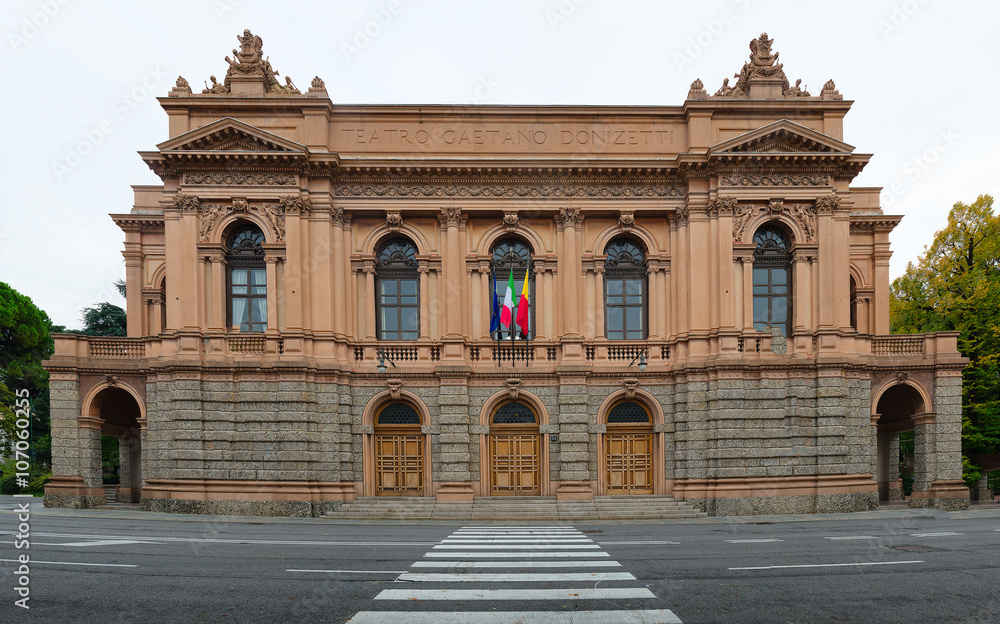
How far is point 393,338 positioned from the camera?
84.6 feet

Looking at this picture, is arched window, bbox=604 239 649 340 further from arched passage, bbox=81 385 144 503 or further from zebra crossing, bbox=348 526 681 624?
arched passage, bbox=81 385 144 503

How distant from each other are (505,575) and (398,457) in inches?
571

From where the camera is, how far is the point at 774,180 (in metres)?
25.0

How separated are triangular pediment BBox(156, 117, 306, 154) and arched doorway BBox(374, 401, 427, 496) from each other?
38.0ft

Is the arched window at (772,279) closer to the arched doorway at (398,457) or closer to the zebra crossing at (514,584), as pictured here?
the zebra crossing at (514,584)

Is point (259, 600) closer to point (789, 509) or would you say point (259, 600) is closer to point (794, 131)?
point (789, 509)

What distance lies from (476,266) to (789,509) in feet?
52.2

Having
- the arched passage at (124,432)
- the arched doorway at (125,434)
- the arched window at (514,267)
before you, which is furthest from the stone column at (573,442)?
the arched doorway at (125,434)

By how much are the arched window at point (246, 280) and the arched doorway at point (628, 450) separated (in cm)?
1535

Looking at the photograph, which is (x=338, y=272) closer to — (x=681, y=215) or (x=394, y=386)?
(x=394, y=386)

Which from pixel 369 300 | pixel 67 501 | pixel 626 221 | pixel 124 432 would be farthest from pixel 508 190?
pixel 67 501

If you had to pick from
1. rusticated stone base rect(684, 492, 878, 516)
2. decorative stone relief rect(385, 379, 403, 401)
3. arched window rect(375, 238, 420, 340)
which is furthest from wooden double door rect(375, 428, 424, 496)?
rusticated stone base rect(684, 492, 878, 516)

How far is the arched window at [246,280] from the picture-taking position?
2502 cm

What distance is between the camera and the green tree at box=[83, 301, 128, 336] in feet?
137
